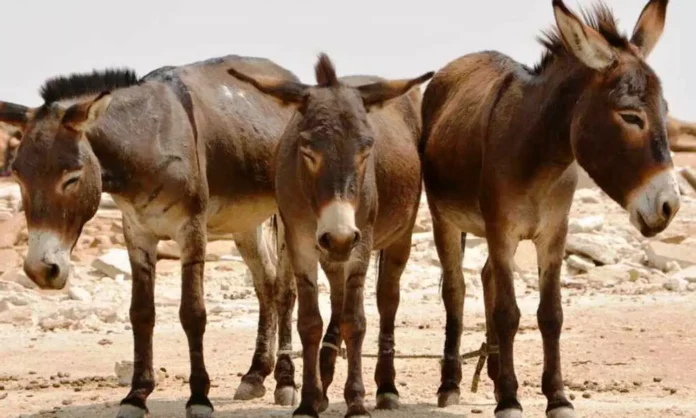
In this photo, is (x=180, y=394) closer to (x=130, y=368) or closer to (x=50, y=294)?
(x=130, y=368)

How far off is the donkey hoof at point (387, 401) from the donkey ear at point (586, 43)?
9.66 ft

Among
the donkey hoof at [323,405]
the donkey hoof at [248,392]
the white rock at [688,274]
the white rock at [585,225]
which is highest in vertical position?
the donkey hoof at [323,405]

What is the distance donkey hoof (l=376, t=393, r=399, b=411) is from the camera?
980 centimetres

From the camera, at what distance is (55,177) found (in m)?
8.42

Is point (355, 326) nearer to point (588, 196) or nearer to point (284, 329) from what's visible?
point (284, 329)

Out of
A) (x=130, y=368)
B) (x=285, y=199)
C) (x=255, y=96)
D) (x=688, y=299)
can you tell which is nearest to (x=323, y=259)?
(x=285, y=199)

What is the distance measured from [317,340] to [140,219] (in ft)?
5.42

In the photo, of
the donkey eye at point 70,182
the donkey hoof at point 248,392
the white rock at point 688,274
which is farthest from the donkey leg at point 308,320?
the white rock at point 688,274

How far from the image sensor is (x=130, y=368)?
11.8m

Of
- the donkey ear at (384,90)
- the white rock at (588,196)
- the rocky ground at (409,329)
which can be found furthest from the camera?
the white rock at (588,196)

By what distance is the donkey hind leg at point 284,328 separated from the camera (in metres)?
10.4

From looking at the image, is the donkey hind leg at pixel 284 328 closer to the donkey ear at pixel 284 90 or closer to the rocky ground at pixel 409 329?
the rocky ground at pixel 409 329

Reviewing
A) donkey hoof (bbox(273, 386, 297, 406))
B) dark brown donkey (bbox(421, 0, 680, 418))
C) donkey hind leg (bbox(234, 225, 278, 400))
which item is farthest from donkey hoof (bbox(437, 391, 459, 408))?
donkey hind leg (bbox(234, 225, 278, 400))

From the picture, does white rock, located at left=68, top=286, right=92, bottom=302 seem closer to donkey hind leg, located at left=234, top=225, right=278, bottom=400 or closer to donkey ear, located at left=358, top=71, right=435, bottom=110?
donkey hind leg, located at left=234, top=225, right=278, bottom=400
